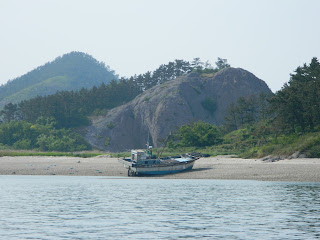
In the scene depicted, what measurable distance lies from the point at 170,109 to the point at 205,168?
76361mm

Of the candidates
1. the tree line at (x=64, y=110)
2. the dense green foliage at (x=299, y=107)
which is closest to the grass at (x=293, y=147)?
the dense green foliage at (x=299, y=107)

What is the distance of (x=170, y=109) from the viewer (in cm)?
13025

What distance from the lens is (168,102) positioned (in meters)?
132

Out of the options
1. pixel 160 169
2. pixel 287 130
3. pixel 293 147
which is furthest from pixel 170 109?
pixel 160 169

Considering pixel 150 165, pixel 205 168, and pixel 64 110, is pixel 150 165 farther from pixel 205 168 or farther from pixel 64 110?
pixel 64 110

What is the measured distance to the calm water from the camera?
67.7 ft

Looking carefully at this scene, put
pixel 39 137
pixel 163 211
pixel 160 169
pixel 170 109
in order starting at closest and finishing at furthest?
→ pixel 163 211 < pixel 160 169 < pixel 39 137 < pixel 170 109

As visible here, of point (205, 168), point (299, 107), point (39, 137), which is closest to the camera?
point (205, 168)

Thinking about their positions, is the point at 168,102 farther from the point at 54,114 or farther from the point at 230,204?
the point at 230,204

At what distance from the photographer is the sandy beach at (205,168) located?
4619cm

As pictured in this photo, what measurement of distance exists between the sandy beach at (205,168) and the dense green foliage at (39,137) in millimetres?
35013

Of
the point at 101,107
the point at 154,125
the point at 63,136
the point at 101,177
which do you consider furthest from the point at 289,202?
the point at 101,107

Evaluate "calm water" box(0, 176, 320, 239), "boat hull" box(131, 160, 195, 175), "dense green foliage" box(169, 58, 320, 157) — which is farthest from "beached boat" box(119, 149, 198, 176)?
"dense green foliage" box(169, 58, 320, 157)

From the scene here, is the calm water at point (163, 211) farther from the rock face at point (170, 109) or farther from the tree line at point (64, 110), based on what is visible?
the rock face at point (170, 109)
